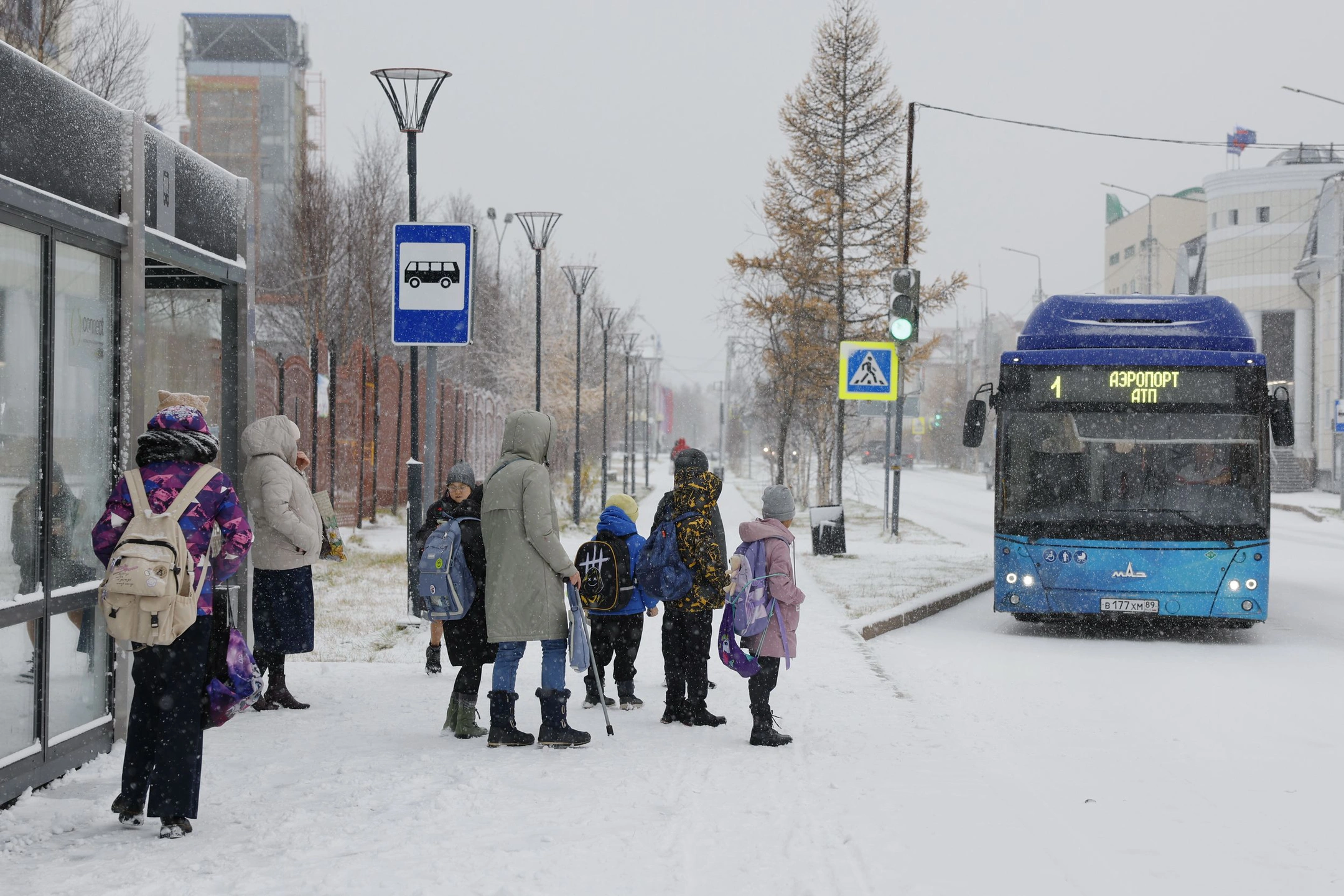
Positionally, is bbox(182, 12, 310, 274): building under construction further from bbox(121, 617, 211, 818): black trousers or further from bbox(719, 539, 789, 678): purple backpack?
bbox(121, 617, 211, 818): black trousers

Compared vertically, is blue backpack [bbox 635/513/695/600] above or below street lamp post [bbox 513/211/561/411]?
below

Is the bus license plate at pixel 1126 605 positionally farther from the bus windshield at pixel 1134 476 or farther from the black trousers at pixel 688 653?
the black trousers at pixel 688 653

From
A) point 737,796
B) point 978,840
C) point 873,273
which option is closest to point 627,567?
point 737,796

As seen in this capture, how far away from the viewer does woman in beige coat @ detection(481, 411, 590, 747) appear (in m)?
7.02

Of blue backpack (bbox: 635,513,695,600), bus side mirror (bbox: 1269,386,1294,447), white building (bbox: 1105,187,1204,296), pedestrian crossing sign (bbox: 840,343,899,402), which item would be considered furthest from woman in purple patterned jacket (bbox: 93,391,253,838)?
white building (bbox: 1105,187,1204,296)

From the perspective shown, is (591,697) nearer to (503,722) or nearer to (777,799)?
(503,722)

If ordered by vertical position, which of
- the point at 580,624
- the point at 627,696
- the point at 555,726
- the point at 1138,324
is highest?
the point at 1138,324

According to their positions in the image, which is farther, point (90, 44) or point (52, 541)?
point (90, 44)

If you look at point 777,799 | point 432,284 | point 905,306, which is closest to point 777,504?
point 777,799

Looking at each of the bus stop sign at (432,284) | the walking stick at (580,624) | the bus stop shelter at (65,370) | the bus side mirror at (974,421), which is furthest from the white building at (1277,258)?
the bus stop shelter at (65,370)

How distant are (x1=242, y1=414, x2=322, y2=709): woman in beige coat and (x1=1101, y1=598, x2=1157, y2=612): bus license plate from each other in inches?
277

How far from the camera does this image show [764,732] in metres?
7.41

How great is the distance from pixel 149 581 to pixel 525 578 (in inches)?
89.2

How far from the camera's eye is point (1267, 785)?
6617 millimetres
